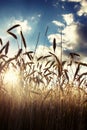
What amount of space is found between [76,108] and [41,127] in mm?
897

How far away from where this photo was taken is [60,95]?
4.48 metres

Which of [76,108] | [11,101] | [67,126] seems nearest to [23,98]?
[11,101]

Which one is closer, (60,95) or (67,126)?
(67,126)

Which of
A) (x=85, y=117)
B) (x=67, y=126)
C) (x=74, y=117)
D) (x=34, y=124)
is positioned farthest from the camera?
(x=85, y=117)

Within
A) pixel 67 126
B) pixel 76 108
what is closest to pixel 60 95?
pixel 76 108

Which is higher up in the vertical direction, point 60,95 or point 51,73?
point 51,73

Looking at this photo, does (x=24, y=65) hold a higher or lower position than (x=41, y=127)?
higher

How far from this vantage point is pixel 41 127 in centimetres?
359

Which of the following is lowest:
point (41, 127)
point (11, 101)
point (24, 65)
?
point (41, 127)

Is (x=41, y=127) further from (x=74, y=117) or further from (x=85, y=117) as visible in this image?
(x=85, y=117)

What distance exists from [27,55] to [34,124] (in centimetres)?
91

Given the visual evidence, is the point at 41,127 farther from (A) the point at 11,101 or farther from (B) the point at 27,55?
(B) the point at 27,55

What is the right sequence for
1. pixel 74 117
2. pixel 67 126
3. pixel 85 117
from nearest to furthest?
1. pixel 67 126
2. pixel 74 117
3. pixel 85 117

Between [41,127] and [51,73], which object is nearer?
[41,127]
